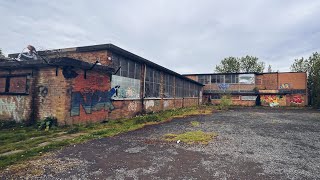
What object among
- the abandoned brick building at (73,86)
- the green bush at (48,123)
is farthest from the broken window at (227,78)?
the green bush at (48,123)

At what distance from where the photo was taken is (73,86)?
10414 mm

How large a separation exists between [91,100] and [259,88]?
36.8 metres

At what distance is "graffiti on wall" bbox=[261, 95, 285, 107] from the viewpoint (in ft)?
125

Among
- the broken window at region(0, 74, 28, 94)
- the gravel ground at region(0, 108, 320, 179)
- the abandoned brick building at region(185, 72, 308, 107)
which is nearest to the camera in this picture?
the gravel ground at region(0, 108, 320, 179)

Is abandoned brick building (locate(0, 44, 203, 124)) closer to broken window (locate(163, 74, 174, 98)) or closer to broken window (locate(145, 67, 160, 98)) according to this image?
broken window (locate(145, 67, 160, 98))

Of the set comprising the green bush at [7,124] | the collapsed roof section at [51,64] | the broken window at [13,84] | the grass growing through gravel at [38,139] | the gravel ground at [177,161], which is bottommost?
the gravel ground at [177,161]

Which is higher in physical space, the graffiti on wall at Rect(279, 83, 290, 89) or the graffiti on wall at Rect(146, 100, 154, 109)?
the graffiti on wall at Rect(279, 83, 290, 89)

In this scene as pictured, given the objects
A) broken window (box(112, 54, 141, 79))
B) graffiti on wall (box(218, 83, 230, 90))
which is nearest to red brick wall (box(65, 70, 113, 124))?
broken window (box(112, 54, 141, 79))

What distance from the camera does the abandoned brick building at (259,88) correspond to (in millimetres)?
37781

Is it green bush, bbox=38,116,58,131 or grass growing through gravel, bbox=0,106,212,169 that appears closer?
grass growing through gravel, bbox=0,106,212,169

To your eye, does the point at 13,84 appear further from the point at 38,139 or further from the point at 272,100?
the point at 272,100

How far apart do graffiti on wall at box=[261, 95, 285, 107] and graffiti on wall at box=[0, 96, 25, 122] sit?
127 ft

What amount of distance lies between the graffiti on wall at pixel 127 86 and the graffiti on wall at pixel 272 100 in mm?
31158

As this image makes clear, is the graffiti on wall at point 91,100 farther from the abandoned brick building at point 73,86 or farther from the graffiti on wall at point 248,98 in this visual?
the graffiti on wall at point 248,98
